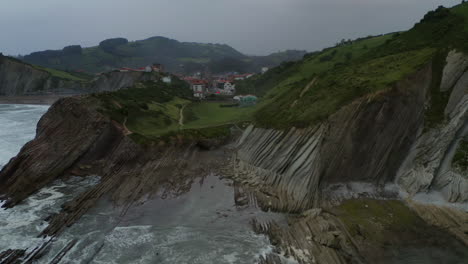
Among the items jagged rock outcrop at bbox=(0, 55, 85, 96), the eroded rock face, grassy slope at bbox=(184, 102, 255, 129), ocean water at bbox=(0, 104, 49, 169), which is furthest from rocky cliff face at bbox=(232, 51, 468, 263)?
jagged rock outcrop at bbox=(0, 55, 85, 96)

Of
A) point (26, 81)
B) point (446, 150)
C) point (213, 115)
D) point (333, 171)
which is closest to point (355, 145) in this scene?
point (333, 171)

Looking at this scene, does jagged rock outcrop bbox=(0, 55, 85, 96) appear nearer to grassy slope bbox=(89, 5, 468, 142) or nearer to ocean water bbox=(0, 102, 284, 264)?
grassy slope bbox=(89, 5, 468, 142)

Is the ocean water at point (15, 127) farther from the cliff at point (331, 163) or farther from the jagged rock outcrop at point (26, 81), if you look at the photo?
the jagged rock outcrop at point (26, 81)

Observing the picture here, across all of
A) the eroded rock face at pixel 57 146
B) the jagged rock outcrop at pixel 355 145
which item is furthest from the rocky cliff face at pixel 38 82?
the jagged rock outcrop at pixel 355 145

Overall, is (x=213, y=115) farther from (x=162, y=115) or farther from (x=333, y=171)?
(x=333, y=171)

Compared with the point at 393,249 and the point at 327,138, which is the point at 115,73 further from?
the point at 393,249

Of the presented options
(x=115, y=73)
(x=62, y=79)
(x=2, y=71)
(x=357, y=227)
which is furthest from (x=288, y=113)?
(x=2, y=71)
